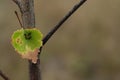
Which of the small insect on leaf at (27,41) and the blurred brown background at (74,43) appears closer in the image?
the small insect on leaf at (27,41)

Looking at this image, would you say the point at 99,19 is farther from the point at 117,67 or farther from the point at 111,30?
the point at 117,67

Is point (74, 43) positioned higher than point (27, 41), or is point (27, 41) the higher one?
point (27, 41)

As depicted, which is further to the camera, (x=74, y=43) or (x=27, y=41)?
(x=74, y=43)

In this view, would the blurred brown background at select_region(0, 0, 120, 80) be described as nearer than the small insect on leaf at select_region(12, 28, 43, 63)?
No

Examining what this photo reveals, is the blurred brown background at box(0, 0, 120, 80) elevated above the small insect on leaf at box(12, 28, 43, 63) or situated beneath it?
situated beneath

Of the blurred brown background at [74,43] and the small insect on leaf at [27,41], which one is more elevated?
the small insect on leaf at [27,41]
